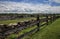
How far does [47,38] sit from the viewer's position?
6.54 meters

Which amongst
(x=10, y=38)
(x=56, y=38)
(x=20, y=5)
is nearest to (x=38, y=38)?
(x=56, y=38)

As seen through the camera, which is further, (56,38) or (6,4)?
(6,4)

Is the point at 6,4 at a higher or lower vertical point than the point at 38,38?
higher

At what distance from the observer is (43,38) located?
655cm

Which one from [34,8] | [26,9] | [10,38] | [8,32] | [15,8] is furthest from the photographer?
[34,8]

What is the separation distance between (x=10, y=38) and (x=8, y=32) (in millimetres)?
1490

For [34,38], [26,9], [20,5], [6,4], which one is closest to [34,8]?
[26,9]

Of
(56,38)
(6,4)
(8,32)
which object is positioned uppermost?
(6,4)

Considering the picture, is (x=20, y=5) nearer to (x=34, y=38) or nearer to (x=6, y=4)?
(x=6, y=4)

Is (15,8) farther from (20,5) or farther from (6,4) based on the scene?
(6,4)

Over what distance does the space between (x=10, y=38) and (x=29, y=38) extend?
31.0 inches

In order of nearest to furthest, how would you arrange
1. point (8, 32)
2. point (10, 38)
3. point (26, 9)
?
point (8, 32), point (10, 38), point (26, 9)

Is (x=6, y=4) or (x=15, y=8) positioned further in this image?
(x=15, y=8)

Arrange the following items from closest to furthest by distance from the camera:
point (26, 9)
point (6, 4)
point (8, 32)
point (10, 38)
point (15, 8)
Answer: point (8, 32)
point (10, 38)
point (6, 4)
point (15, 8)
point (26, 9)
